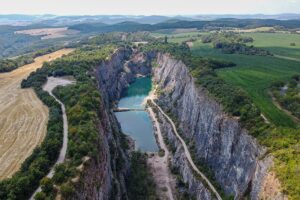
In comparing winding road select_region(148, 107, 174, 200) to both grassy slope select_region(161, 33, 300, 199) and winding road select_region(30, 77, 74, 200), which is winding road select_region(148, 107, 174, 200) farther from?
winding road select_region(30, 77, 74, 200)

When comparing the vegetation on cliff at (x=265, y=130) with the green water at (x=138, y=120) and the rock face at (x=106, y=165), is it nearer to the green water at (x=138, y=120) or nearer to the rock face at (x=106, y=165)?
the green water at (x=138, y=120)

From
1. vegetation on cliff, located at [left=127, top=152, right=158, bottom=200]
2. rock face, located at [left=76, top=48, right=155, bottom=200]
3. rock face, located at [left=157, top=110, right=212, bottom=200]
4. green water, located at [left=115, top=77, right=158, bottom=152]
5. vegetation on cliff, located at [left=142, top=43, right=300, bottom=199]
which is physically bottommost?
green water, located at [left=115, top=77, right=158, bottom=152]

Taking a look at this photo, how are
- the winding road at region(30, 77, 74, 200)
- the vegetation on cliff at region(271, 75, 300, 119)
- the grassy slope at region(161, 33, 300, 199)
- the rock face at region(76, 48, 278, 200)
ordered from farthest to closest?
the vegetation on cliff at region(271, 75, 300, 119)
the rock face at region(76, 48, 278, 200)
the winding road at region(30, 77, 74, 200)
the grassy slope at region(161, 33, 300, 199)

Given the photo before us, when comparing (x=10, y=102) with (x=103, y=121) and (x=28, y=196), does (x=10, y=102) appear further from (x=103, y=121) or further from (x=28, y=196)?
(x=28, y=196)

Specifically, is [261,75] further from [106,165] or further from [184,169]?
[106,165]

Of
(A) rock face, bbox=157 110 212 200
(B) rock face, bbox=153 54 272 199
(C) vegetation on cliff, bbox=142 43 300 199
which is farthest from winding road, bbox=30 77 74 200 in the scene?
(C) vegetation on cliff, bbox=142 43 300 199

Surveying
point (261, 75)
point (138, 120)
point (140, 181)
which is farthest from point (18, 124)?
point (261, 75)

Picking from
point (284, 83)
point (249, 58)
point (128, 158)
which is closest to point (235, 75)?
point (284, 83)
